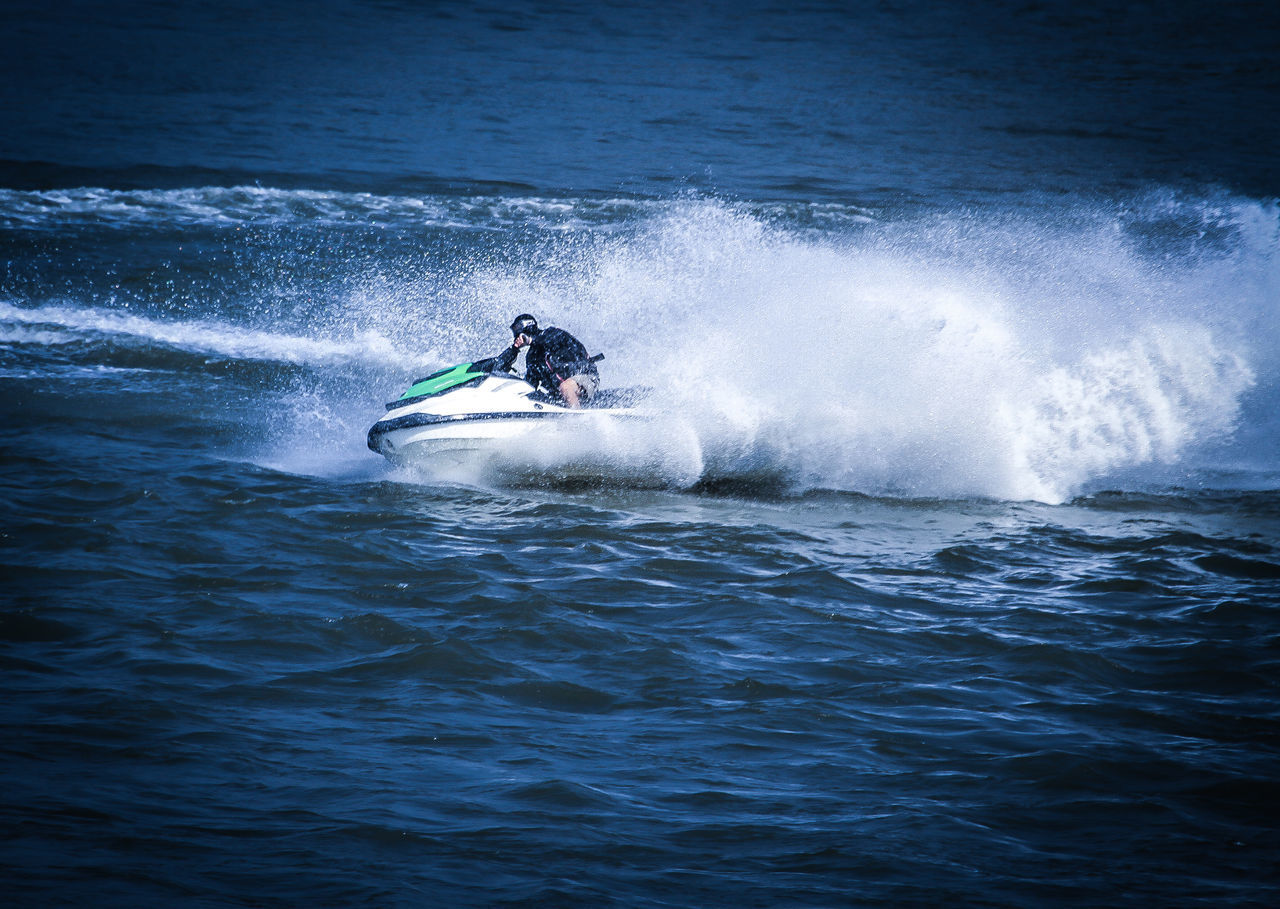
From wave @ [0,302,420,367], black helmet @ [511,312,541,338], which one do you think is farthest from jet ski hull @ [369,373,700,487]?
wave @ [0,302,420,367]

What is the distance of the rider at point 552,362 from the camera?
1055 centimetres

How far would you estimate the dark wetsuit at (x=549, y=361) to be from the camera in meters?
10.6

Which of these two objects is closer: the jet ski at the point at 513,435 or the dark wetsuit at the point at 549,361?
the jet ski at the point at 513,435

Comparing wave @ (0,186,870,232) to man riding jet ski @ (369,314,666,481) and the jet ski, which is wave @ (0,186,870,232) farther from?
the jet ski

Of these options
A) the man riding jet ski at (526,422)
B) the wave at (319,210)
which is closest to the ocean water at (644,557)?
the wave at (319,210)

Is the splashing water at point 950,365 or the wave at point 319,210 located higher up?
the wave at point 319,210

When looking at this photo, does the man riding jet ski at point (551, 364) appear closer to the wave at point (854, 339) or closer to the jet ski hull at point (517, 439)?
the jet ski hull at point (517, 439)

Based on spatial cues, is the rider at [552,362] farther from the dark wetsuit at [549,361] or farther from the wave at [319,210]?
the wave at [319,210]

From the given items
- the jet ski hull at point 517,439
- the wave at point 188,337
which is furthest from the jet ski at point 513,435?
the wave at point 188,337

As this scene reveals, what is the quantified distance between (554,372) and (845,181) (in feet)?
59.1

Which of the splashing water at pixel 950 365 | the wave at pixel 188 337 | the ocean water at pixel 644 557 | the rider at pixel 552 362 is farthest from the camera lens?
the wave at pixel 188 337

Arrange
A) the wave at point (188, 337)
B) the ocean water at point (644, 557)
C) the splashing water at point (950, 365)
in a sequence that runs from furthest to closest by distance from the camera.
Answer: the wave at point (188, 337) → the splashing water at point (950, 365) → the ocean water at point (644, 557)

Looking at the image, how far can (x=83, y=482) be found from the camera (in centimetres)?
988

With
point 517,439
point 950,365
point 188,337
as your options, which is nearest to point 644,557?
point 517,439
